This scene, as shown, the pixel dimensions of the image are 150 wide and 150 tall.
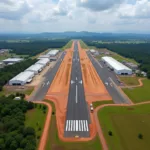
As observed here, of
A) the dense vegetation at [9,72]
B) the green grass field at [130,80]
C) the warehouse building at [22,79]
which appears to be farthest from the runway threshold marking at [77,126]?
the green grass field at [130,80]

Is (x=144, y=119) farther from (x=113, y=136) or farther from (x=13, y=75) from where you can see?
(x=13, y=75)

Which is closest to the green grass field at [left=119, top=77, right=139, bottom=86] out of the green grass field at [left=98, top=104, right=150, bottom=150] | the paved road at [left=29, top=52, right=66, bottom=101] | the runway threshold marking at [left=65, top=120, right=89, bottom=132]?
the green grass field at [left=98, top=104, right=150, bottom=150]

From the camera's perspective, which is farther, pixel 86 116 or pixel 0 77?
pixel 0 77

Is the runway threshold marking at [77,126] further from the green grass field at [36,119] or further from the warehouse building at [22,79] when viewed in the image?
the warehouse building at [22,79]

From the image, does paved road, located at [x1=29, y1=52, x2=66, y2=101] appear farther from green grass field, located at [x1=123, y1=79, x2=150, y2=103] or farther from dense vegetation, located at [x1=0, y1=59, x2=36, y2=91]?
green grass field, located at [x1=123, y1=79, x2=150, y2=103]

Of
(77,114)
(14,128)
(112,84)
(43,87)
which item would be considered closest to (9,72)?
(43,87)

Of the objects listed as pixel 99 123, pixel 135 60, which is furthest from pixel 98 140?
pixel 135 60
